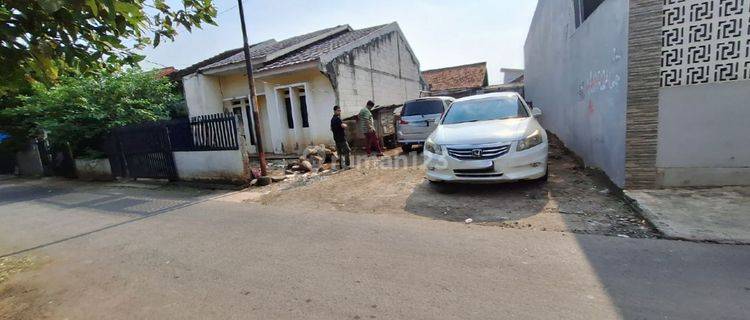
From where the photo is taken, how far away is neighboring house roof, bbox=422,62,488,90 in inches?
1067

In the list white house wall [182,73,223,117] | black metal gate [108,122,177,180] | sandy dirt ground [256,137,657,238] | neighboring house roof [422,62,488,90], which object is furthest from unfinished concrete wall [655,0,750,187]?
neighboring house roof [422,62,488,90]

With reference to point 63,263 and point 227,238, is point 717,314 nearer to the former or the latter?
point 227,238

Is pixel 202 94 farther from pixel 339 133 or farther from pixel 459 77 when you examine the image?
pixel 459 77

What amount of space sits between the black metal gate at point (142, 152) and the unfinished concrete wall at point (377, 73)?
5.38m

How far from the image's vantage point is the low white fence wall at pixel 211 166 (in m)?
8.54

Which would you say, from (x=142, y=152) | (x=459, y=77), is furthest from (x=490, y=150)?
(x=459, y=77)

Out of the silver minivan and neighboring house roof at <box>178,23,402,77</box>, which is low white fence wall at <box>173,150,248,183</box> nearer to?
neighboring house roof at <box>178,23,402,77</box>

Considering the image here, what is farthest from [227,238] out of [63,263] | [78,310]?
[63,263]

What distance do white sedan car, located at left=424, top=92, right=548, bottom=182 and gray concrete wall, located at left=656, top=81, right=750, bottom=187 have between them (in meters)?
1.55

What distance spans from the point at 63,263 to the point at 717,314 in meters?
6.57

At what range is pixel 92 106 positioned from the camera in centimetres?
1130

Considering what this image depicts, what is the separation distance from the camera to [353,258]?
3.70 m

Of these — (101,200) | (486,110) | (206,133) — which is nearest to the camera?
(486,110)

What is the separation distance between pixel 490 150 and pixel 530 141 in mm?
667
